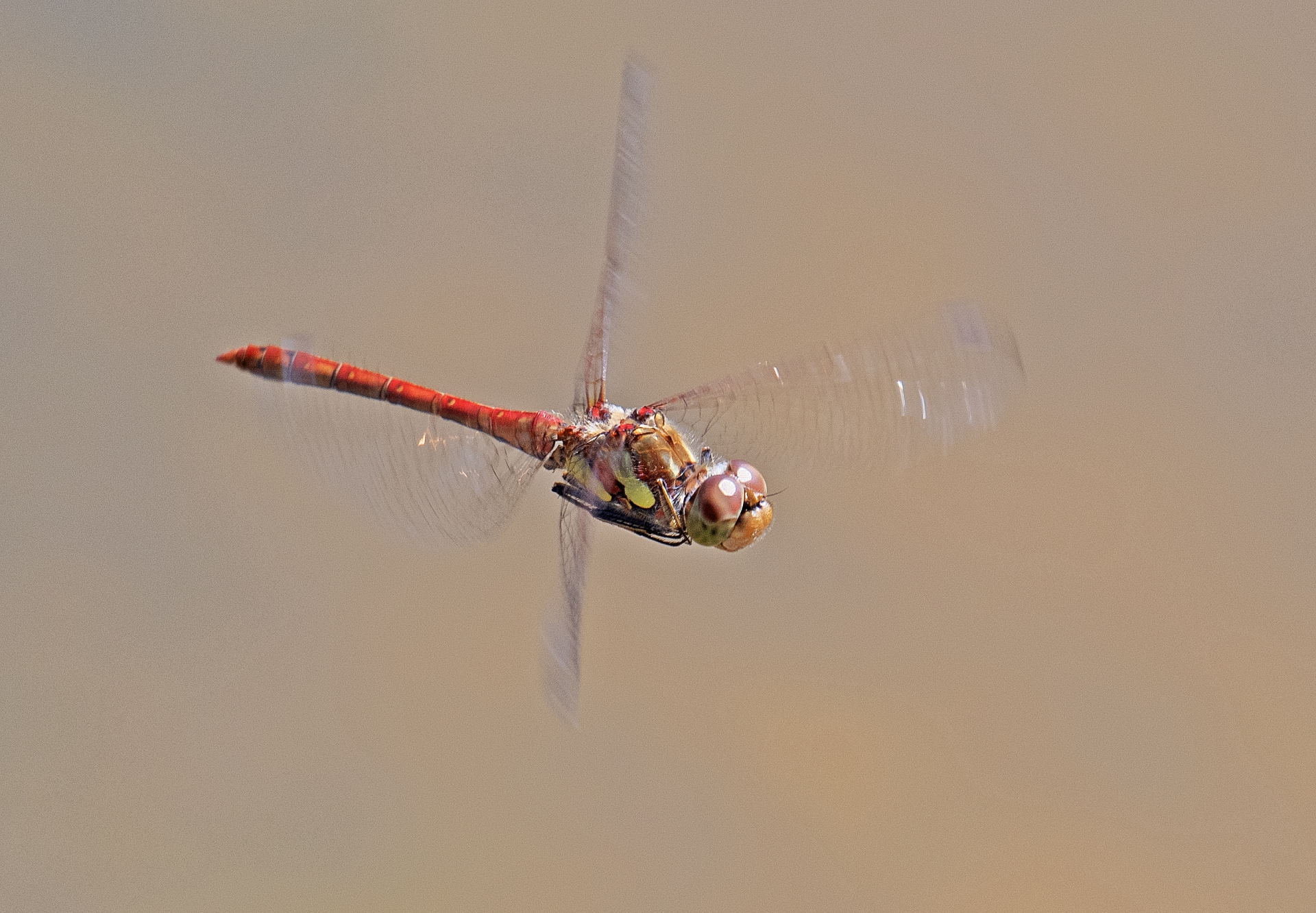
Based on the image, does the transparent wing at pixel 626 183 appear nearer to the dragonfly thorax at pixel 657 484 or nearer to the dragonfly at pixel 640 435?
the dragonfly at pixel 640 435

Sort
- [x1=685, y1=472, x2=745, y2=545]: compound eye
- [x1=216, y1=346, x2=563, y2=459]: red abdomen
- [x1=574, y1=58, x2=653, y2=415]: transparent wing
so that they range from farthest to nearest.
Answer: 1. [x1=216, y1=346, x2=563, y2=459]: red abdomen
2. [x1=574, y1=58, x2=653, y2=415]: transparent wing
3. [x1=685, y1=472, x2=745, y2=545]: compound eye

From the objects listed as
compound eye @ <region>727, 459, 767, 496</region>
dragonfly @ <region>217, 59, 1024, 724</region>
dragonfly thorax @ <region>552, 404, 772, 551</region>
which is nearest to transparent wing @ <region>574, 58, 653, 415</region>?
dragonfly @ <region>217, 59, 1024, 724</region>

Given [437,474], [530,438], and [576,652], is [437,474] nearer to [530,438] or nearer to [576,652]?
[530,438]

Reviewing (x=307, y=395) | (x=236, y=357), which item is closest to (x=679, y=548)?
(x=307, y=395)

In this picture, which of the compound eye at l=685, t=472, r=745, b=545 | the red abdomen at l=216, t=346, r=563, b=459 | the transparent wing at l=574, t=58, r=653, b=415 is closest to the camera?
the compound eye at l=685, t=472, r=745, b=545

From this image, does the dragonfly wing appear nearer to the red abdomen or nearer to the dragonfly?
the dragonfly

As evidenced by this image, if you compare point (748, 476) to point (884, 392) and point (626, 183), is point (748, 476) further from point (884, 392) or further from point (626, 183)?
point (626, 183)
